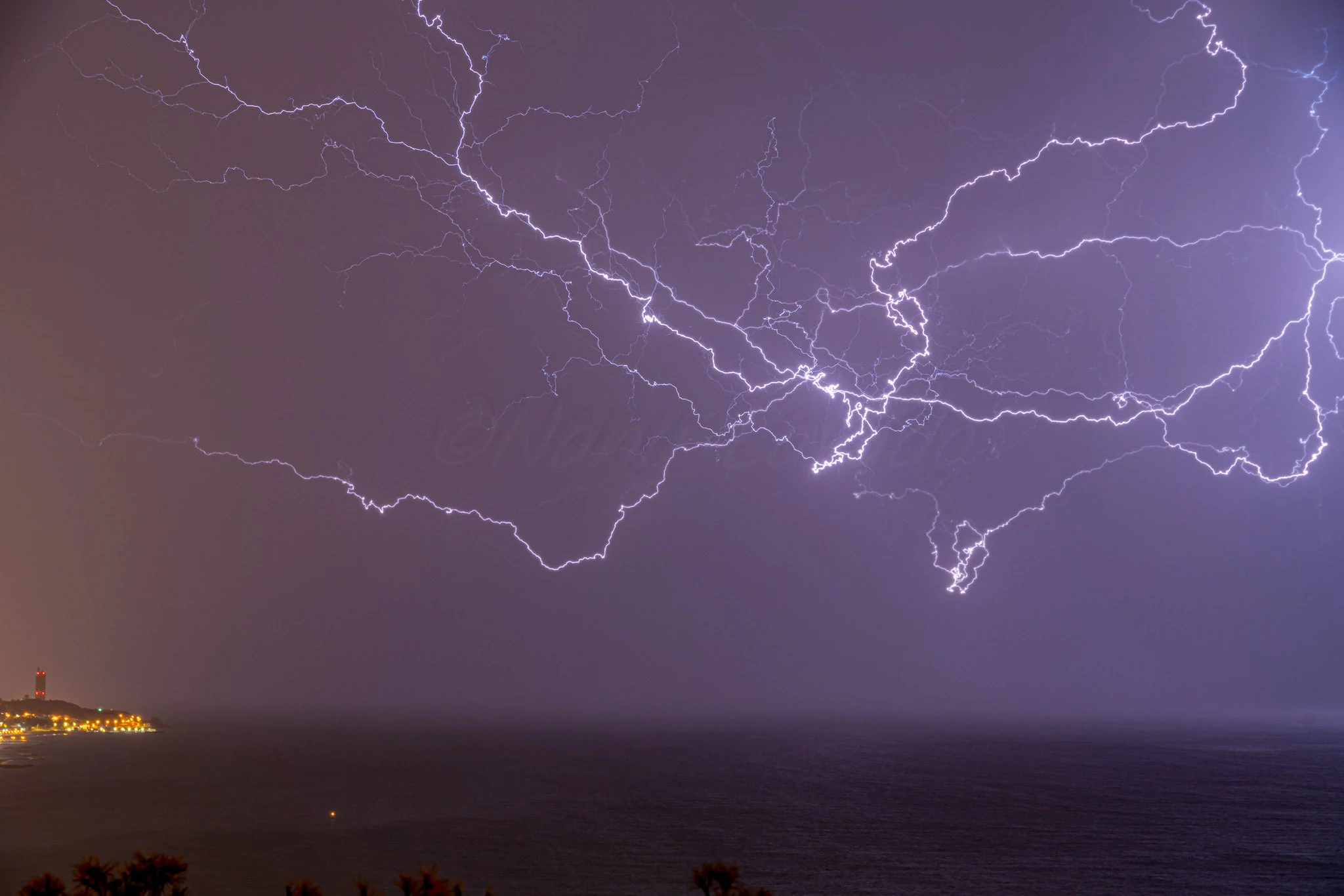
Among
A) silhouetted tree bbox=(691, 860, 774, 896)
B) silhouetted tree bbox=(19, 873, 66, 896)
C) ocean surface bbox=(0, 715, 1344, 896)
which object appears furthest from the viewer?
ocean surface bbox=(0, 715, 1344, 896)

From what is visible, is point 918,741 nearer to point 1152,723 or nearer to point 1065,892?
point 1152,723

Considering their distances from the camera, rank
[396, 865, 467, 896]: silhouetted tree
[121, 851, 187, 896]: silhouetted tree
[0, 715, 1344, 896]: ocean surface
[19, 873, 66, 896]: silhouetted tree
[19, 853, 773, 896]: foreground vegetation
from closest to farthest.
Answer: [396, 865, 467, 896]: silhouetted tree
[19, 853, 773, 896]: foreground vegetation
[19, 873, 66, 896]: silhouetted tree
[121, 851, 187, 896]: silhouetted tree
[0, 715, 1344, 896]: ocean surface

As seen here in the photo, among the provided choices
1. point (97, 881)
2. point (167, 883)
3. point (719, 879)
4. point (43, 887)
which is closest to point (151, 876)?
point (167, 883)

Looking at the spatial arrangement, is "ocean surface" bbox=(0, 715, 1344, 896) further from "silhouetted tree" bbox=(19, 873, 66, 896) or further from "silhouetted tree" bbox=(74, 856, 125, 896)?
"silhouetted tree" bbox=(19, 873, 66, 896)

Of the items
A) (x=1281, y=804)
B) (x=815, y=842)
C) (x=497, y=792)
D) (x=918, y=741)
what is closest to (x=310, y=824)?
(x=497, y=792)

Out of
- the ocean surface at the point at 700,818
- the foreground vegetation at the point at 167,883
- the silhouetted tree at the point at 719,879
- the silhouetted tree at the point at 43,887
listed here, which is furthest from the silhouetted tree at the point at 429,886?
the ocean surface at the point at 700,818

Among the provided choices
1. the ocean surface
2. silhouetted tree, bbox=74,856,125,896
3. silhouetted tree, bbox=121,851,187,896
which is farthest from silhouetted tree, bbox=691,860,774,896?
the ocean surface

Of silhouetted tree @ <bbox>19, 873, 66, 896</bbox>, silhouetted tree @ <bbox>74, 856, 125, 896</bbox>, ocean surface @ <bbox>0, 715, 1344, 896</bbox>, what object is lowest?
ocean surface @ <bbox>0, 715, 1344, 896</bbox>
